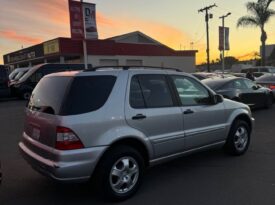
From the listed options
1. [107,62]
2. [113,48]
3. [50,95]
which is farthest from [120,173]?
[113,48]

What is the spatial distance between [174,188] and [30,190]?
2.10 metres

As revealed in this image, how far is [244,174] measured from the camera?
5.61 meters

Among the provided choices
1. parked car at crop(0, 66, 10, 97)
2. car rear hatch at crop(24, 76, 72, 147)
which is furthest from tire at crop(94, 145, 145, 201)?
parked car at crop(0, 66, 10, 97)

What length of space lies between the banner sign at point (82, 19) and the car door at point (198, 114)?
12153 mm

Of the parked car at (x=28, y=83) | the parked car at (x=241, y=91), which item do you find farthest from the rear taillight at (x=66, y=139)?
the parked car at (x=28, y=83)

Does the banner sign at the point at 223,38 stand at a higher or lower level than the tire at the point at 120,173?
higher

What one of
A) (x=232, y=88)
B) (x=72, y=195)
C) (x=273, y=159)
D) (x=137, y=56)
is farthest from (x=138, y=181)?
(x=137, y=56)

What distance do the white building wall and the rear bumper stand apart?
31093mm

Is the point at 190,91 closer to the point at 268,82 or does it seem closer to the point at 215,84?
the point at 215,84

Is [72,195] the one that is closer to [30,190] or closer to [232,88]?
[30,190]

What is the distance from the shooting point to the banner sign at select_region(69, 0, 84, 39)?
55.6ft

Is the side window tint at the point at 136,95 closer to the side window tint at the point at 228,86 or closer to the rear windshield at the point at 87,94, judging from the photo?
the rear windshield at the point at 87,94

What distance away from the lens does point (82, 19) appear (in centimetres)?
1716

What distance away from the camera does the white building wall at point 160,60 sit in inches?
1406
